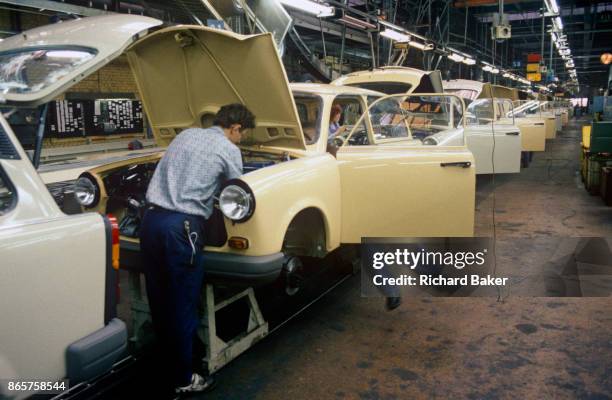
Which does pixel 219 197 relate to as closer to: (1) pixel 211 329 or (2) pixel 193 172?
(2) pixel 193 172

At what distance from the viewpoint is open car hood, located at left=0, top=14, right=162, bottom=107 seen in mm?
2340

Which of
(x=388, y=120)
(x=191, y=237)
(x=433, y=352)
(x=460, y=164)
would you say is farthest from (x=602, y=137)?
(x=191, y=237)

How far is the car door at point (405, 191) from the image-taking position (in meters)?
4.00

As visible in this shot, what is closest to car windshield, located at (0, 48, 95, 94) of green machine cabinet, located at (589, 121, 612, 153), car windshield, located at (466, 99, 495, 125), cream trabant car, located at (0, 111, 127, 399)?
cream trabant car, located at (0, 111, 127, 399)

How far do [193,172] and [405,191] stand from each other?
1.84m

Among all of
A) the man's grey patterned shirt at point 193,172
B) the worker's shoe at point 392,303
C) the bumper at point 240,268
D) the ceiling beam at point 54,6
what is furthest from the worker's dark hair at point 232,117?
the ceiling beam at point 54,6

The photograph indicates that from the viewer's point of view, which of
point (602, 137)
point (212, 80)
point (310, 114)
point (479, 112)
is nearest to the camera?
point (212, 80)

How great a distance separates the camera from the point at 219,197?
3.12m

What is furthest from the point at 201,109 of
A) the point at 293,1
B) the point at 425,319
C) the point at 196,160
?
the point at 293,1

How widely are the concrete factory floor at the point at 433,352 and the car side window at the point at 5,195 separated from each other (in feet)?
5.29

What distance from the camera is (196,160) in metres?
2.95

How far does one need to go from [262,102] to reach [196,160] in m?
1.11

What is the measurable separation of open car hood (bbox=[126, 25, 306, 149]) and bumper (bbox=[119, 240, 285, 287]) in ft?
3.93

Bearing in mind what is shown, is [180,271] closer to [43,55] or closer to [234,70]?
[43,55]
